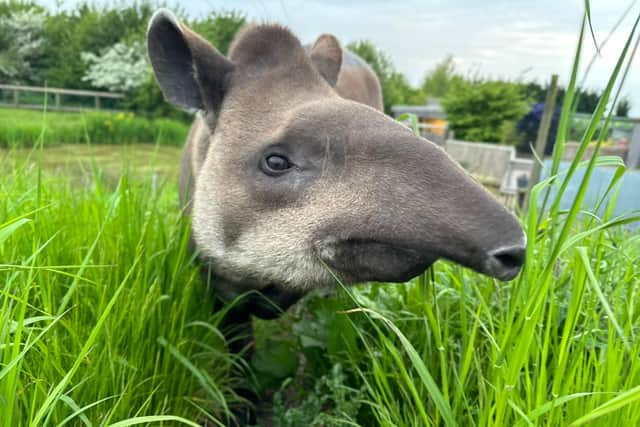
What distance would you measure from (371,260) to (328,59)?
125 centimetres

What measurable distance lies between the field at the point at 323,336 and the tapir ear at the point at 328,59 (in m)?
0.92

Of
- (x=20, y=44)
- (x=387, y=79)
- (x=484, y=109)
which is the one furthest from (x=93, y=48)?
(x=387, y=79)

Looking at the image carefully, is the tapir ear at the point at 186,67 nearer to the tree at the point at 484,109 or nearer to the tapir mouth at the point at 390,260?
the tapir mouth at the point at 390,260

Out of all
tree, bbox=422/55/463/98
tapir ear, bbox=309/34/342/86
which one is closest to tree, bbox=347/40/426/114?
tree, bbox=422/55/463/98

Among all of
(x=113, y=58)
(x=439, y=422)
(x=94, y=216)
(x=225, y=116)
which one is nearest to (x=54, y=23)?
(x=113, y=58)

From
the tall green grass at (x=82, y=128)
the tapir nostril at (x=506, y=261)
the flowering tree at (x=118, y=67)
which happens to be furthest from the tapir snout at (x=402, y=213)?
the flowering tree at (x=118, y=67)

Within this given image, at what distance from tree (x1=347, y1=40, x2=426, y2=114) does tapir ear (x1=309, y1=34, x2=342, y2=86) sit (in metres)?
11.9

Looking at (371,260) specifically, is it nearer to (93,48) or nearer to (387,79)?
(93,48)

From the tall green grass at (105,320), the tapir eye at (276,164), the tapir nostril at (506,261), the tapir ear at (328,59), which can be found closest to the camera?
the tapir nostril at (506,261)

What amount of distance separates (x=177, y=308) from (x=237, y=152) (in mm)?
715

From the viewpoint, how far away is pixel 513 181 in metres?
8.85

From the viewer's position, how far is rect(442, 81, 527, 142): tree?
1786 centimetres

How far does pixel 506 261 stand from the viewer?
A: 3.52ft

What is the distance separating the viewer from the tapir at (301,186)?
1145 mm
